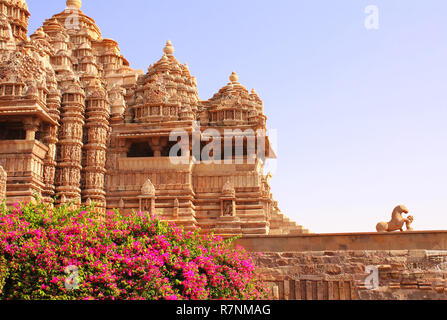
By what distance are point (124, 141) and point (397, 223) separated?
15.1 m

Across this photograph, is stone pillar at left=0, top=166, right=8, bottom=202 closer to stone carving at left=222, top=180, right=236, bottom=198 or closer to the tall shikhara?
the tall shikhara

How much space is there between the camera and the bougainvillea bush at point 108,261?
1264cm

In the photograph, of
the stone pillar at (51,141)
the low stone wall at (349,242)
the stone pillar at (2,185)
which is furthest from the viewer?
the stone pillar at (51,141)

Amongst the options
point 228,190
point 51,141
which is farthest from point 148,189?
point 51,141

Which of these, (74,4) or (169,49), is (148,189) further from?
(74,4)

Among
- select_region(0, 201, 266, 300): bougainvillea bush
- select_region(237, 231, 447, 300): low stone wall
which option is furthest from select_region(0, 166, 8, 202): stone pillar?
select_region(237, 231, 447, 300): low stone wall

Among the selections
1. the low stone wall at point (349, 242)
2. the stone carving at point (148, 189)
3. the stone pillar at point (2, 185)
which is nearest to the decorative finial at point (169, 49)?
the stone carving at point (148, 189)

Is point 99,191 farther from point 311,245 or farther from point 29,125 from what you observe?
point 311,245

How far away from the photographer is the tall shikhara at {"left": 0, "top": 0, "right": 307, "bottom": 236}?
86.7 ft

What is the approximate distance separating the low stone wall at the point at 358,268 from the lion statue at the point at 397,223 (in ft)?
10.1

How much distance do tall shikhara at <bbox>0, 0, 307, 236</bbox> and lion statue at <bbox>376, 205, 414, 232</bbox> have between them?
711 cm

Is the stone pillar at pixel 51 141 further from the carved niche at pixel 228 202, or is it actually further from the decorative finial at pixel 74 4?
the decorative finial at pixel 74 4

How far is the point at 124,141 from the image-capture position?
29.1m
